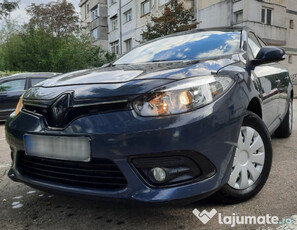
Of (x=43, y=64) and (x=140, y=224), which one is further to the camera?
(x=43, y=64)

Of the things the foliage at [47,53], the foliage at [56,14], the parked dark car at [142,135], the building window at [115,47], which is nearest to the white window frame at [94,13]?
the foliage at [56,14]

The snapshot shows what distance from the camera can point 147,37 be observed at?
611 inches

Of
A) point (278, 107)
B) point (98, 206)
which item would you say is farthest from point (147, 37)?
point (98, 206)

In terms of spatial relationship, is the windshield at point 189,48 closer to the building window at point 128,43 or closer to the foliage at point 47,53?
the foliage at point 47,53

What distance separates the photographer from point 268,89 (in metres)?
2.90

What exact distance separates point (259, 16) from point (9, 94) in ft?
44.8

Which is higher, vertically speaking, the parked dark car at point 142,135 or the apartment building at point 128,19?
the apartment building at point 128,19

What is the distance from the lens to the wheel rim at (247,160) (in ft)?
6.98

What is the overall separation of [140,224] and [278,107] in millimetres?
2199

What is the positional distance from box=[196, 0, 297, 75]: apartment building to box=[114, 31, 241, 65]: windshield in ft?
45.5

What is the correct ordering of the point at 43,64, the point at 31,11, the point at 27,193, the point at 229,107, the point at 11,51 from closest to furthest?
the point at 229,107 < the point at 27,193 < the point at 43,64 < the point at 11,51 < the point at 31,11

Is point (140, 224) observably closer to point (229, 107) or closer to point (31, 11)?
point (229, 107)

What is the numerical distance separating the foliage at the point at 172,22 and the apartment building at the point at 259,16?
2.40m

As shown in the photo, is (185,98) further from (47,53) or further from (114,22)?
(114,22)
